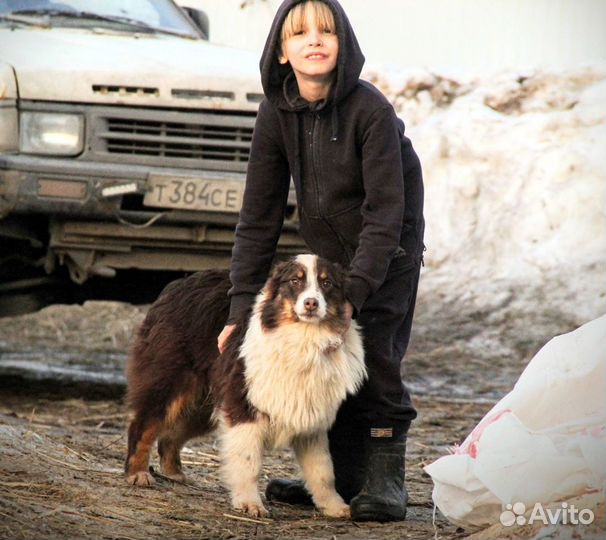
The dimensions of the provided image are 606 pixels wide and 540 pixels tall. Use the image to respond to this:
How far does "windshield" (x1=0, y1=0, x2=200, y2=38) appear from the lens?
9391 millimetres

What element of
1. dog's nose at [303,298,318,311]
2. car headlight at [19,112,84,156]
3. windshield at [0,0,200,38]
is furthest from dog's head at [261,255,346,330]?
windshield at [0,0,200,38]

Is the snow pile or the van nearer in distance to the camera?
the van

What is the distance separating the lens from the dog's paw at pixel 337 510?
18.4ft

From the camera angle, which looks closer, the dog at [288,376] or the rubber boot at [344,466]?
the dog at [288,376]

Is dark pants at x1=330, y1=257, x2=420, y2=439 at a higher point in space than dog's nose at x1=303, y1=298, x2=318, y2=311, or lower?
lower

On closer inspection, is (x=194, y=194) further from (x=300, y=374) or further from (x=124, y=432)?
(x=300, y=374)

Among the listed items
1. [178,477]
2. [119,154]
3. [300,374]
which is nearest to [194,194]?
[119,154]

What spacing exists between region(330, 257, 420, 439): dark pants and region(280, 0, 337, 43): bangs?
1.07m

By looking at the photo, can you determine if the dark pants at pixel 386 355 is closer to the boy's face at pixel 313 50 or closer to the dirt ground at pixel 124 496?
the dirt ground at pixel 124 496

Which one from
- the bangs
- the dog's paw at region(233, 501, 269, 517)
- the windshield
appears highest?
the bangs

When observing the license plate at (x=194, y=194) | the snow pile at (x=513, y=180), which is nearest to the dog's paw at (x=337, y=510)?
the license plate at (x=194, y=194)

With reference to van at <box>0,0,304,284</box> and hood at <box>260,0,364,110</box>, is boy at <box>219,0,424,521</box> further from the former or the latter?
van at <box>0,0,304,284</box>

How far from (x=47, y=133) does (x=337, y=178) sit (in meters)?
3.47

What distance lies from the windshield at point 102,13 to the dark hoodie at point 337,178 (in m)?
4.13
